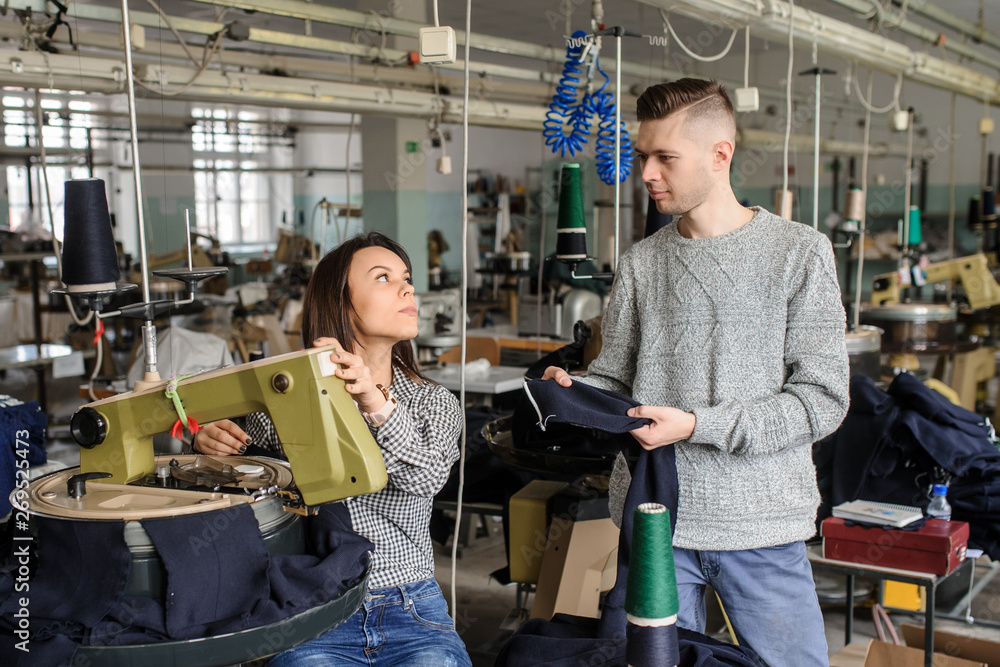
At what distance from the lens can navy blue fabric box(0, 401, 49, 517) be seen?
7.31 ft

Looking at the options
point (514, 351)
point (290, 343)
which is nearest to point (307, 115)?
point (290, 343)

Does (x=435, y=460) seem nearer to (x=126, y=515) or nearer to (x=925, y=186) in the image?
(x=126, y=515)

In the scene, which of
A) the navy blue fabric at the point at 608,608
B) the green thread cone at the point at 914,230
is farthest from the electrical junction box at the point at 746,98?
the green thread cone at the point at 914,230

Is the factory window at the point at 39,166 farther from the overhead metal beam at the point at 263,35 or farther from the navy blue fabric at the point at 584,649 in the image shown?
the navy blue fabric at the point at 584,649

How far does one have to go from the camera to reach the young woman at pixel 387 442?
1.60m

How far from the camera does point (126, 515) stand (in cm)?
133

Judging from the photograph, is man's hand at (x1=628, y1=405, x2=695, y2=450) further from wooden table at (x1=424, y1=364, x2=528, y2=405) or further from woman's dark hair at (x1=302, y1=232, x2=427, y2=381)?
wooden table at (x1=424, y1=364, x2=528, y2=405)

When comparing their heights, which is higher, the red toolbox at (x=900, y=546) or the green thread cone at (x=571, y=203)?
the green thread cone at (x=571, y=203)

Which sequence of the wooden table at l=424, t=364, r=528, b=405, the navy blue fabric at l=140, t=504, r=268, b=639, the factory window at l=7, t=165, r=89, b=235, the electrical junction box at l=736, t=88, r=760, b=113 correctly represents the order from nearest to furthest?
the navy blue fabric at l=140, t=504, r=268, b=639, the electrical junction box at l=736, t=88, r=760, b=113, the wooden table at l=424, t=364, r=528, b=405, the factory window at l=7, t=165, r=89, b=235

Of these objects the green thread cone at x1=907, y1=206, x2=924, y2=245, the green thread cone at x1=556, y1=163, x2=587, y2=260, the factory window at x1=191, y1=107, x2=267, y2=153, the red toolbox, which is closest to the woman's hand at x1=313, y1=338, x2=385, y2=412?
the green thread cone at x1=556, y1=163, x2=587, y2=260

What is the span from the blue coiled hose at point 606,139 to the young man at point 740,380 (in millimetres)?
1566

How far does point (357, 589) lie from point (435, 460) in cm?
34

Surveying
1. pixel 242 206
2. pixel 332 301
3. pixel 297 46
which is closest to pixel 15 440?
pixel 332 301

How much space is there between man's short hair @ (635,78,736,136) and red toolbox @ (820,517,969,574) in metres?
1.48
